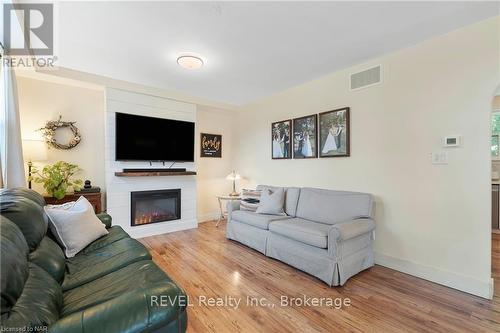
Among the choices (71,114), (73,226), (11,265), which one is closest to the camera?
(11,265)

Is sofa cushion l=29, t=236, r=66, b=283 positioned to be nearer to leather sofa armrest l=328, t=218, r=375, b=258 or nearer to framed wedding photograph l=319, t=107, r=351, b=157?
leather sofa armrest l=328, t=218, r=375, b=258

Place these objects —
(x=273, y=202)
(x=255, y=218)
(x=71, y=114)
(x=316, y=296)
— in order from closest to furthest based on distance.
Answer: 1. (x=316, y=296)
2. (x=255, y=218)
3. (x=273, y=202)
4. (x=71, y=114)

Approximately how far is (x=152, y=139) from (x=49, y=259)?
2.72m

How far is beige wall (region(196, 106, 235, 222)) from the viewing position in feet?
16.0

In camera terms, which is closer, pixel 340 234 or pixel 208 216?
pixel 340 234

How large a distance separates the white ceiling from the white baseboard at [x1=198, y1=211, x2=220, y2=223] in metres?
2.89

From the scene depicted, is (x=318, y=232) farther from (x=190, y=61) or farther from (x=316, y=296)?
(x=190, y=61)

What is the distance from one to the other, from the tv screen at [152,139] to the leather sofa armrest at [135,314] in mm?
3109

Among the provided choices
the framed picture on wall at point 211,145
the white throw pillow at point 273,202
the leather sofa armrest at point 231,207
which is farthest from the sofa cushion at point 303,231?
the framed picture on wall at point 211,145

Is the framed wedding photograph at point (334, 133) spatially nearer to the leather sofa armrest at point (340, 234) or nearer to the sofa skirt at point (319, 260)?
the leather sofa armrest at point (340, 234)

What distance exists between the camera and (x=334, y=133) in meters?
3.27

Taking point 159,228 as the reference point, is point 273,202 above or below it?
above

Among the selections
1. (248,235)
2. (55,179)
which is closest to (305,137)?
(248,235)

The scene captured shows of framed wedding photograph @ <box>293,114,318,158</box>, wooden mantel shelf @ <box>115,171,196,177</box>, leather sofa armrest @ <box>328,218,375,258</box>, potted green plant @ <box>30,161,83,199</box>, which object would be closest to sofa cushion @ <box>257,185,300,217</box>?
framed wedding photograph @ <box>293,114,318,158</box>
